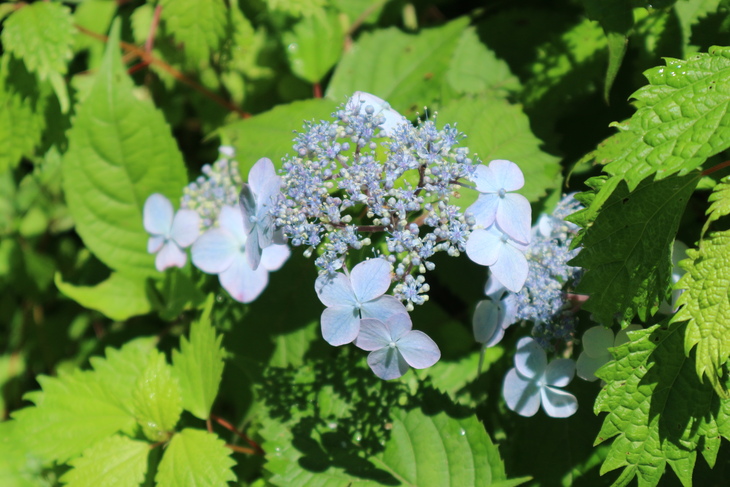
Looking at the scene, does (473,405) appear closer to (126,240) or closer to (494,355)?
(494,355)

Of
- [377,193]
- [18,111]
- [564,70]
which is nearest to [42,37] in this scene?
[18,111]

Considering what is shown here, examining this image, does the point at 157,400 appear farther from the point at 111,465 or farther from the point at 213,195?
the point at 213,195

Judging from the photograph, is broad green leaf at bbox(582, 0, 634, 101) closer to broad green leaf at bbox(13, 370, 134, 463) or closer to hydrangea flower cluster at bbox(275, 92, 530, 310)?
hydrangea flower cluster at bbox(275, 92, 530, 310)

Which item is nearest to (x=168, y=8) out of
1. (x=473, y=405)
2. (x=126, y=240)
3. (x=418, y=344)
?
(x=126, y=240)

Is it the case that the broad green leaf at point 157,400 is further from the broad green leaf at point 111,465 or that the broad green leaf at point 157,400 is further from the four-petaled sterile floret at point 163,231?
the four-petaled sterile floret at point 163,231

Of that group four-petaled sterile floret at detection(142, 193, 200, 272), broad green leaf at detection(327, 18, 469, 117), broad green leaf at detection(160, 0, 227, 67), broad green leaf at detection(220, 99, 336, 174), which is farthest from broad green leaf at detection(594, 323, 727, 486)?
broad green leaf at detection(160, 0, 227, 67)

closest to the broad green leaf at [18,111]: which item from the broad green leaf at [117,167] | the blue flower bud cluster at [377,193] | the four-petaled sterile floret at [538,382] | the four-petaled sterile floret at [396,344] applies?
the broad green leaf at [117,167]
